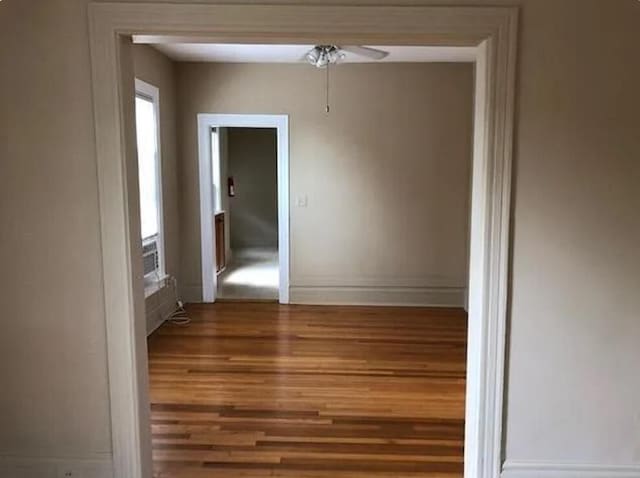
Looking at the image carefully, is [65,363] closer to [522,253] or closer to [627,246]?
[522,253]

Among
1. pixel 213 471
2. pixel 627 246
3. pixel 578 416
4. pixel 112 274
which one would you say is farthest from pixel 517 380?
pixel 112 274

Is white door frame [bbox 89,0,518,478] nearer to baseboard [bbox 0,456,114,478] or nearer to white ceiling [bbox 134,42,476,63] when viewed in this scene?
baseboard [bbox 0,456,114,478]

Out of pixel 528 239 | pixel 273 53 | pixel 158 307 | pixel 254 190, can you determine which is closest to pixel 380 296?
pixel 158 307

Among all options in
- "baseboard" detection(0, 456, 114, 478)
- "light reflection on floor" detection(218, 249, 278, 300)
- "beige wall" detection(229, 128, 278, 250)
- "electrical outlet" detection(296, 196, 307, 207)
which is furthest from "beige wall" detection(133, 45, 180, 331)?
"beige wall" detection(229, 128, 278, 250)

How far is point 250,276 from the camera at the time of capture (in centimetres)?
712

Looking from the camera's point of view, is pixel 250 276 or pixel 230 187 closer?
pixel 250 276

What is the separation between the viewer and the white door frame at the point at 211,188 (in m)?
5.52

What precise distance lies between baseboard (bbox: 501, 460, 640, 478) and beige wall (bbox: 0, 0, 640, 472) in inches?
1.4

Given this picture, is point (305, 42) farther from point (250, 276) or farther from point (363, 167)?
point (250, 276)

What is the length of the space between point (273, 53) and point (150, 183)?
5.45ft

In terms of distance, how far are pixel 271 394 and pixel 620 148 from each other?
245cm

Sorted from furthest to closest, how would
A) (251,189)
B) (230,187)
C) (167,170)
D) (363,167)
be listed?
(251,189)
(230,187)
(363,167)
(167,170)

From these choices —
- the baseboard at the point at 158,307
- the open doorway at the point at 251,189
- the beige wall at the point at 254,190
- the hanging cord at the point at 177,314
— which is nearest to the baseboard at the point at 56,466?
the baseboard at the point at 158,307

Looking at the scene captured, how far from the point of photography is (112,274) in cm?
213
